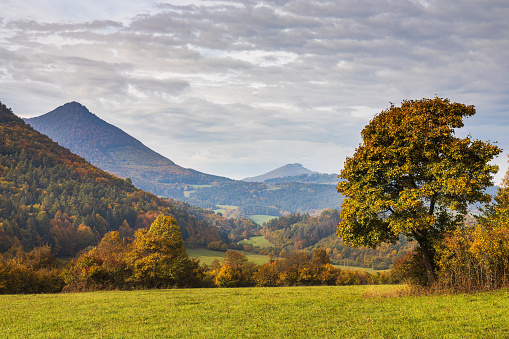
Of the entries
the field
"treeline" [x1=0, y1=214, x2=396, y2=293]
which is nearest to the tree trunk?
the field

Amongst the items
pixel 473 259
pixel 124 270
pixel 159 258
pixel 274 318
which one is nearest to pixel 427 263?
pixel 473 259

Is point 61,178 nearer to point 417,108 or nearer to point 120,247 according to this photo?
point 120,247

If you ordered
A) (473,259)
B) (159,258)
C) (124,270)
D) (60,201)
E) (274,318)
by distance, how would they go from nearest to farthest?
(274,318)
(473,259)
(124,270)
(159,258)
(60,201)

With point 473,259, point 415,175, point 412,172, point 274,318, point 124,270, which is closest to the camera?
point 274,318

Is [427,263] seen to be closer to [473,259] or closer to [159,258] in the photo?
[473,259]

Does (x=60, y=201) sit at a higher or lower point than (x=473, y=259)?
lower

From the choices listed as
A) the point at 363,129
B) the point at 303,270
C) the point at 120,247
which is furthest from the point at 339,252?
the point at 363,129
